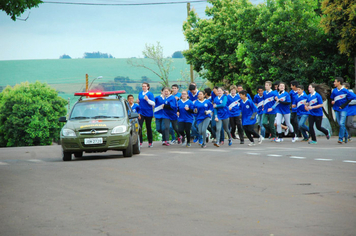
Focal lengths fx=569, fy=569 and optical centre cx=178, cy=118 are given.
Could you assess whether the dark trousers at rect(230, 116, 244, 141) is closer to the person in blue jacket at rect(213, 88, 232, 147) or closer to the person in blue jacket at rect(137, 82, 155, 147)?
the person in blue jacket at rect(213, 88, 232, 147)

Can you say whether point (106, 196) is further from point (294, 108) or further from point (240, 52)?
point (240, 52)

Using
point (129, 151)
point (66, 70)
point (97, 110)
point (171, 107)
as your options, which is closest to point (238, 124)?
point (171, 107)

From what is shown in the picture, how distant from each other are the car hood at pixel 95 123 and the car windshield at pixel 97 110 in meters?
0.32

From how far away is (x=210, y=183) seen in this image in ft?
30.1

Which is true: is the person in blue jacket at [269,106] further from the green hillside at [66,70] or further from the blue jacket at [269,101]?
the green hillside at [66,70]

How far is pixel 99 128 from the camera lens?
13648 mm

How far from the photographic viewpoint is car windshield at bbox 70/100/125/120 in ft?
47.5

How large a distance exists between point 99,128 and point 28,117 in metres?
63.6

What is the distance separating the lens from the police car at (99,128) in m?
13.6

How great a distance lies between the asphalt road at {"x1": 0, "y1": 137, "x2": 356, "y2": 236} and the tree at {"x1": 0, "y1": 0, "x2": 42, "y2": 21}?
4231mm

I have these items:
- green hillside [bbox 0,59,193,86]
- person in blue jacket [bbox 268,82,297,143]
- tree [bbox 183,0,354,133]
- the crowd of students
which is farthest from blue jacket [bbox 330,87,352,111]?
green hillside [bbox 0,59,193,86]

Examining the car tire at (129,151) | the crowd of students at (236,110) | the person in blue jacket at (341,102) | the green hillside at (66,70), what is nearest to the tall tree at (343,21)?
the crowd of students at (236,110)

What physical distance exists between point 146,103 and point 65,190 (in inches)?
378

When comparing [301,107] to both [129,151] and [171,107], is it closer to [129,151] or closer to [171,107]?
[171,107]
